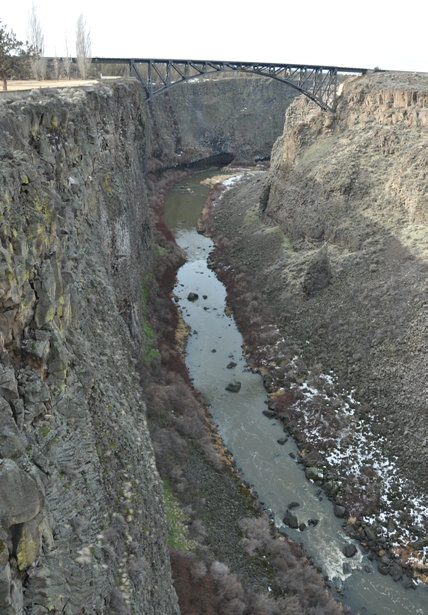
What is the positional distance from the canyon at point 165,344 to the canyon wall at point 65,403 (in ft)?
0.21

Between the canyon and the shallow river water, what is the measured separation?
112cm

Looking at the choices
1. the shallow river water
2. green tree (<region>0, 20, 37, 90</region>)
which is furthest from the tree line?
the shallow river water

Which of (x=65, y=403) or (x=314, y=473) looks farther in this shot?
(x=314, y=473)

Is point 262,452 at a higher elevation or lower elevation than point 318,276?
lower

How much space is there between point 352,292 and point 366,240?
5643 mm

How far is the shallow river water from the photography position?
67.1 feet

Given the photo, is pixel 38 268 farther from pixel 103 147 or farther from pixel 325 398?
pixel 325 398

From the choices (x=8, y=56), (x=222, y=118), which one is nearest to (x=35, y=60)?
(x=8, y=56)

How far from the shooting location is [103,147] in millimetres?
27078

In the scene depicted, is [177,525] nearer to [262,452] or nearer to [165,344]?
[262,452]

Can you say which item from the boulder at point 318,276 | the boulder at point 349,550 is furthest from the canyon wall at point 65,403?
the boulder at point 318,276

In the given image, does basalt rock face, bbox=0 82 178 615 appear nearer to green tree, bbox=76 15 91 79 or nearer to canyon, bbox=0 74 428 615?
canyon, bbox=0 74 428 615

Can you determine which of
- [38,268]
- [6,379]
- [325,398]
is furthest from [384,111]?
[6,379]

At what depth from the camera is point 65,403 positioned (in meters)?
12.0
